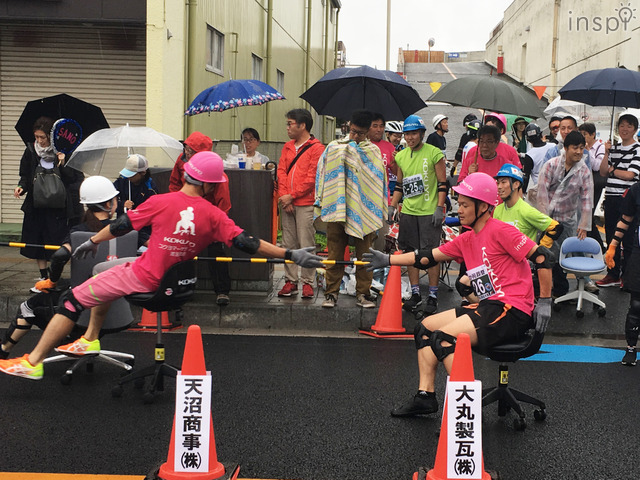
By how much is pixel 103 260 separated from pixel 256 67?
42.5 feet

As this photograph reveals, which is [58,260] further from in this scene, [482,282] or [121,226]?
[482,282]

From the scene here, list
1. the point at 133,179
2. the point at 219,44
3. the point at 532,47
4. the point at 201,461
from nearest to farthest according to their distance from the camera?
1. the point at 201,461
2. the point at 133,179
3. the point at 219,44
4. the point at 532,47

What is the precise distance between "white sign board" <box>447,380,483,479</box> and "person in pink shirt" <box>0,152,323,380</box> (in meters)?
1.90

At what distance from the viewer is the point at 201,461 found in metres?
4.04

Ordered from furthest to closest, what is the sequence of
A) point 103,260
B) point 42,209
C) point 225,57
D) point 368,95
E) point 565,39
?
point 565,39, point 225,57, point 368,95, point 42,209, point 103,260

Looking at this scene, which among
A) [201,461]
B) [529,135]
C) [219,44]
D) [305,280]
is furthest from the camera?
[219,44]

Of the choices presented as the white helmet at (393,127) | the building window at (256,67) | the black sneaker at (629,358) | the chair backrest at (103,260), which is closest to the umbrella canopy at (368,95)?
the white helmet at (393,127)

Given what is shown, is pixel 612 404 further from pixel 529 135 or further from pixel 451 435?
pixel 529 135

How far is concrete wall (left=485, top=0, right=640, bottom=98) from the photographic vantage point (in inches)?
888

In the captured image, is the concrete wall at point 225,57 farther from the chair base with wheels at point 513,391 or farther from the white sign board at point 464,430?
the white sign board at point 464,430

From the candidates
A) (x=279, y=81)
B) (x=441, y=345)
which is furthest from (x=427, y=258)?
(x=279, y=81)

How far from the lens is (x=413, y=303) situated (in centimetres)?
857

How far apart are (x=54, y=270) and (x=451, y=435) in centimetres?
341

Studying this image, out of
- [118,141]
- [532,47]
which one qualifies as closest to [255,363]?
[118,141]
